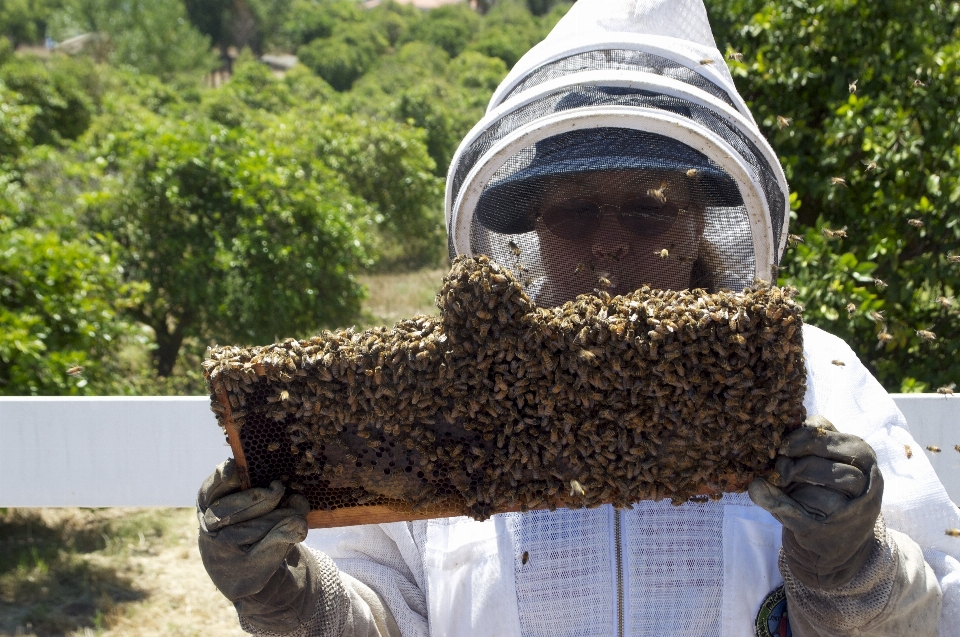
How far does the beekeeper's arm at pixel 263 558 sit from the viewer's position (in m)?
1.81

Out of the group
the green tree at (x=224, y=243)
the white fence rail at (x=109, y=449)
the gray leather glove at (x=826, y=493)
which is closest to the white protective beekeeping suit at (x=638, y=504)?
the gray leather glove at (x=826, y=493)

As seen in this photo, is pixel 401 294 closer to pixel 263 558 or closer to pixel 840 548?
pixel 263 558

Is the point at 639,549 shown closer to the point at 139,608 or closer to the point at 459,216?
the point at 459,216

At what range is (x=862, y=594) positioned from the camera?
1.80 metres

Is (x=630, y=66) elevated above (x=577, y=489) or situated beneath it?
elevated above

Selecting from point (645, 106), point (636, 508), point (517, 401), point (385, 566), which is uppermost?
point (645, 106)

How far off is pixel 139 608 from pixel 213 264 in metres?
3.95

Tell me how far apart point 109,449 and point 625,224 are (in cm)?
199

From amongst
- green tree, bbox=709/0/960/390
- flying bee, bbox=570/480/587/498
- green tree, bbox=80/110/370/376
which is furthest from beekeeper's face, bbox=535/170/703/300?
green tree, bbox=80/110/370/376

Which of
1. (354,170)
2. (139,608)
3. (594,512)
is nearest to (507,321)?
(594,512)

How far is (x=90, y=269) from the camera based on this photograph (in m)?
6.35

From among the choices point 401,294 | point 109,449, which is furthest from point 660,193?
A: point 401,294

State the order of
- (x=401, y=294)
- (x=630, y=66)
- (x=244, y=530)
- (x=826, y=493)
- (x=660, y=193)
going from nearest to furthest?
(x=826, y=493)
(x=244, y=530)
(x=660, y=193)
(x=630, y=66)
(x=401, y=294)

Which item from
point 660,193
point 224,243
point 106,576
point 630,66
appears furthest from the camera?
point 224,243
